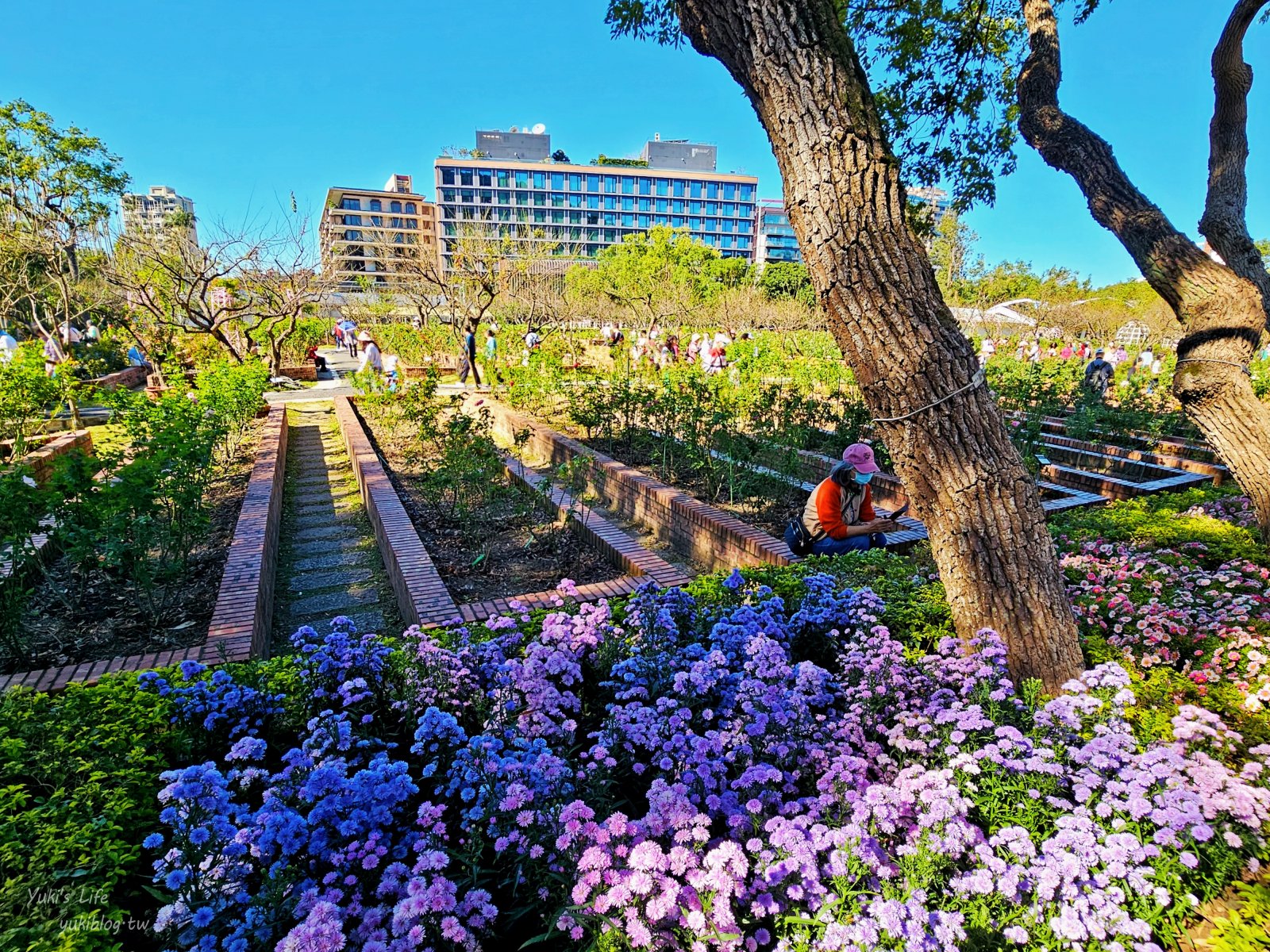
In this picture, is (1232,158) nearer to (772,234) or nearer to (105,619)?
(105,619)

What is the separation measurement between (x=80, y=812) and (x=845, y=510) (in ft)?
13.3

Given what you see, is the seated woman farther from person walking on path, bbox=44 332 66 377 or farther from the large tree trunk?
person walking on path, bbox=44 332 66 377

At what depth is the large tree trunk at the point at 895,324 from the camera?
2.17 m

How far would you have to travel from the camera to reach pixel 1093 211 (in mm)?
4242

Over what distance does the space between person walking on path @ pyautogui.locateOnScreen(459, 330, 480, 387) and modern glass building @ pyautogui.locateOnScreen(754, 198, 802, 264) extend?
9304 cm

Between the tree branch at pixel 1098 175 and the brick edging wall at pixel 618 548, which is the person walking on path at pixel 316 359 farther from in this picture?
the tree branch at pixel 1098 175

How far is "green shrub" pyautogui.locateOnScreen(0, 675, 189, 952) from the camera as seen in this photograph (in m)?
1.33

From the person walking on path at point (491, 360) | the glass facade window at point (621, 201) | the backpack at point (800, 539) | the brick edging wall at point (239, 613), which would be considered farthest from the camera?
the glass facade window at point (621, 201)

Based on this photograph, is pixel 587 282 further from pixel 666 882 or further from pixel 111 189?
pixel 666 882

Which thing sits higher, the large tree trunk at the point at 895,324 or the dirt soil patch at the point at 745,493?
the large tree trunk at the point at 895,324

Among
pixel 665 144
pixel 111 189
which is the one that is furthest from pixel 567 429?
pixel 665 144

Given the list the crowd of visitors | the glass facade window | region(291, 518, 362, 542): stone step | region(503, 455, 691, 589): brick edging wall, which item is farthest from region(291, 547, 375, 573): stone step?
the glass facade window

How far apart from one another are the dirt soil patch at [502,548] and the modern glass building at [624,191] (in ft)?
303

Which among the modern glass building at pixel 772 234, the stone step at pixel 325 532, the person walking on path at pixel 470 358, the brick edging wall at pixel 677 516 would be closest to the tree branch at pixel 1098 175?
the brick edging wall at pixel 677 516
